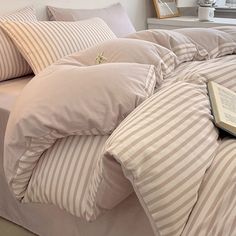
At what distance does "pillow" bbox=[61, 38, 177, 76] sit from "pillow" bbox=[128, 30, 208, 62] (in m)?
0.10

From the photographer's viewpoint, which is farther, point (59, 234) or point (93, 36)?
point (93, 36)

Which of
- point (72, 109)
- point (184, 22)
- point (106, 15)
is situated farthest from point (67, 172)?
point (184, 22)

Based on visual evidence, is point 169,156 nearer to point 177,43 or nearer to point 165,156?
point 165,156

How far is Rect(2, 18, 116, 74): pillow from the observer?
5.62ft

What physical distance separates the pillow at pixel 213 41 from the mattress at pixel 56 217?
2.49 feet

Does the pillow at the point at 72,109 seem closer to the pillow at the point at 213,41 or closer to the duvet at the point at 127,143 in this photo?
the duvet at the point at 127,143

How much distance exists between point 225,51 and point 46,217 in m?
0.97

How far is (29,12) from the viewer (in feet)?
6.70

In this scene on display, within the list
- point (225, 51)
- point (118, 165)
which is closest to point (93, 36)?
point (225, 51)

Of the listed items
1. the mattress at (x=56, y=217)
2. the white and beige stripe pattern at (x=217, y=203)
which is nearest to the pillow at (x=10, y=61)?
the mattress at (x=56, y=217)

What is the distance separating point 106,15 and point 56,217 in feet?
4.72

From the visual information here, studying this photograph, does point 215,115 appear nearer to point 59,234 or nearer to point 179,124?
point 179,124

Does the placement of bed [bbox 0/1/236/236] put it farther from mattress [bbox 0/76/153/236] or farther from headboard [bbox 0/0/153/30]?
headboard [bbox 0/0/153/30]

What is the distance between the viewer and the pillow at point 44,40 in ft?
5.62
